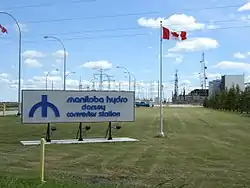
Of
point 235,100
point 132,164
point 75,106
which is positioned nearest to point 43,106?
point 75,106

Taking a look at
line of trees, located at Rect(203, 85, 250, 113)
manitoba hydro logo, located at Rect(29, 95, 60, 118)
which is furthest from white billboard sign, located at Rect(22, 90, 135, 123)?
line of trees, located at Rect(203, 85, 250, 113)

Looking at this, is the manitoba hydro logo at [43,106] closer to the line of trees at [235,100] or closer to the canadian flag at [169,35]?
Answer: the canadian flag at [169,35]

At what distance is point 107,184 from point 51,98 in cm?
1313

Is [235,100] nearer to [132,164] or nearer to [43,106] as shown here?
[43,106]

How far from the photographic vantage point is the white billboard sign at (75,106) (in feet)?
80.8

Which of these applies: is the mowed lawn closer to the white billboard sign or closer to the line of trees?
the white billboard sign

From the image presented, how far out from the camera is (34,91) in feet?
81.1

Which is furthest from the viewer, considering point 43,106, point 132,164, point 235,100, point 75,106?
point 235,100

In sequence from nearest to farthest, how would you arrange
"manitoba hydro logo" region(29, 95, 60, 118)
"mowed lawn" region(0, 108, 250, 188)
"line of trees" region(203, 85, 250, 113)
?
"mowed lawn" region(0, 108, 250, 188), "manitoba hydro logo" region(29, 95, 60, 118), "line of trees" region(203, 85, 250, 113)

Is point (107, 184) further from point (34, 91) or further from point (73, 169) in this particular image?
point (34, 91)

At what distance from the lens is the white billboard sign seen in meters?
24.6

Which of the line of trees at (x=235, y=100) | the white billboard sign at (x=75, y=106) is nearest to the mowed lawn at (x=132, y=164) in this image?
the white billboard sign at (x=75, y=106)

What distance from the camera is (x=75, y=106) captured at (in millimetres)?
25891

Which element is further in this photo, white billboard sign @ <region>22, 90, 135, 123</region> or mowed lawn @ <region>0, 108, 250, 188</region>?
white billboard sign @ <region>22, 90, 135, 123</region>
